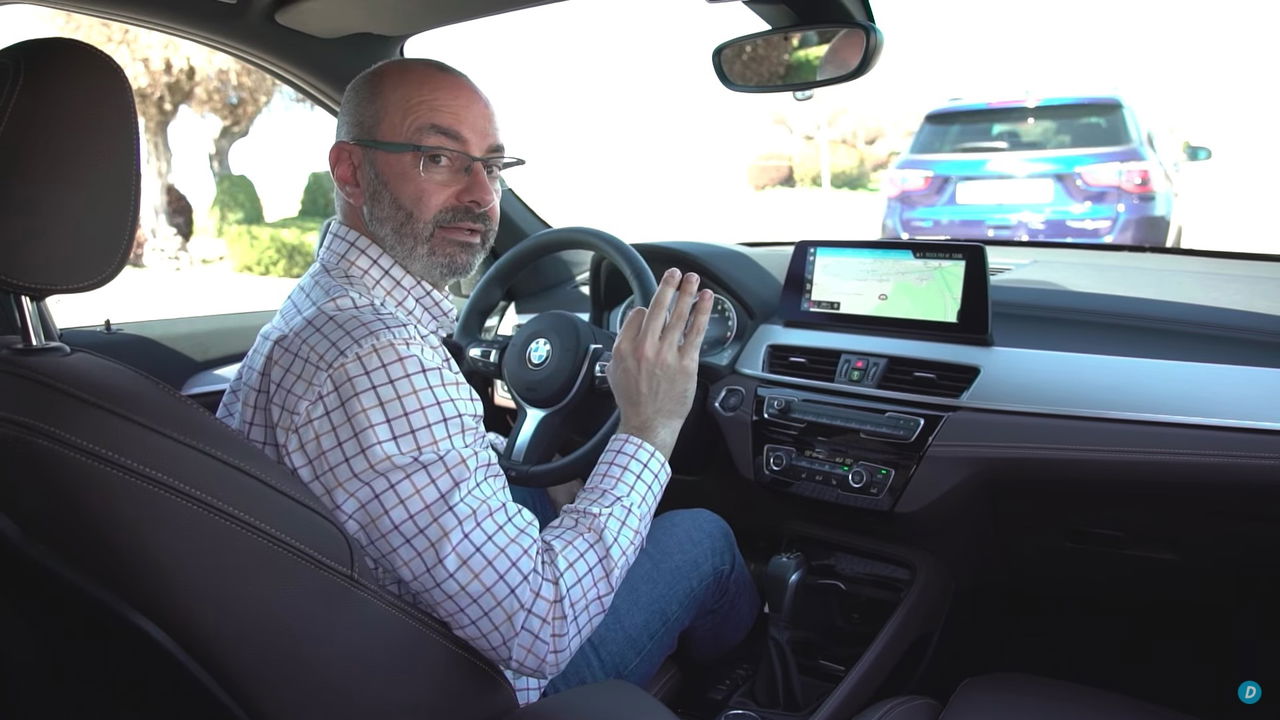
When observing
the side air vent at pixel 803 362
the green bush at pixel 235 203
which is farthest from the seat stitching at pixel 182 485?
the green bush at pixel 235 203

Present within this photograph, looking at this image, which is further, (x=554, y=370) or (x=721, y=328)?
(x=721, y=328)

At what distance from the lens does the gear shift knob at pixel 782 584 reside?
2664 mm

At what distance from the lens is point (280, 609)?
1.24m

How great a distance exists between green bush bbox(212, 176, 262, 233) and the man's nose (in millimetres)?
2526

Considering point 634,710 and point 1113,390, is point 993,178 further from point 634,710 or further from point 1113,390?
point 634,710

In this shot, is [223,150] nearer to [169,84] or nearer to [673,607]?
[169,84]

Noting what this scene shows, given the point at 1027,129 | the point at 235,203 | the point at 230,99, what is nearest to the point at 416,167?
the point at 230,99

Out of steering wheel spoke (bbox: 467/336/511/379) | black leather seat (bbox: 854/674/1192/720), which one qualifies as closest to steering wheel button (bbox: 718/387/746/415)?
steering wheel spoke (bbox: 467/336/511/379)

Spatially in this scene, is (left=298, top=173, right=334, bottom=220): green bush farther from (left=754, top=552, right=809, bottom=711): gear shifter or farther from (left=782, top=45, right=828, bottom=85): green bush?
(left=754, top=552, right=809, bottom=711): gear shifter

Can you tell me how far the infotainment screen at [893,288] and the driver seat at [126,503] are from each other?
1.62 m

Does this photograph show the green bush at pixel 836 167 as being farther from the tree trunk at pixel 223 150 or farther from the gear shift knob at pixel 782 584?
the gear shift knob at pixel 782 584

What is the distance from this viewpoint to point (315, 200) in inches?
150

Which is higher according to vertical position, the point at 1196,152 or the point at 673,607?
the point at 1196,152

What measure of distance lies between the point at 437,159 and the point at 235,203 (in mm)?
2710
